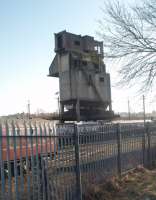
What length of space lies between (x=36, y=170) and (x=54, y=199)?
87 cm

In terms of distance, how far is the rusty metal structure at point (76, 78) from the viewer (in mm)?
40469

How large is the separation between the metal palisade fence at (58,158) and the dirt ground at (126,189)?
0.22 meters

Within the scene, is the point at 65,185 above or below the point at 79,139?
below

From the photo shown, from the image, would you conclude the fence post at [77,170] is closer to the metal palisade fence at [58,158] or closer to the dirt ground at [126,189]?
the metal palisade fence at [58,158]

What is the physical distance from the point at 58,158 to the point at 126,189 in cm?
266

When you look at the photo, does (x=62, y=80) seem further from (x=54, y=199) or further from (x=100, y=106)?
(x=54, y=199)

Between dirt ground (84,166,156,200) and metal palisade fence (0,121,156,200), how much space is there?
8.6 inches

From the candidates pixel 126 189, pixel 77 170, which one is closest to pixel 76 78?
pixel 126 189

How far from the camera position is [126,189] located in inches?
266

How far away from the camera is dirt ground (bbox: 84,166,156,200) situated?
612 centimetres

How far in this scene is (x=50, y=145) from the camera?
4.97 meters

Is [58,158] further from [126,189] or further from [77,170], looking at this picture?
[126,189]

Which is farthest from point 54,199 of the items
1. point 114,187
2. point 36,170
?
point 114,187

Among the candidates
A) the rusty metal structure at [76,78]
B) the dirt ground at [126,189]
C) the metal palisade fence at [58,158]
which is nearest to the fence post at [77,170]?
the metal palisade fence at [58,158]
